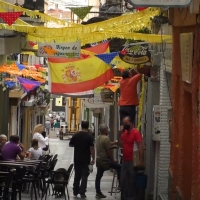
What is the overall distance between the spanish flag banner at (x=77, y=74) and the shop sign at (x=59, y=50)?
3.44 meters

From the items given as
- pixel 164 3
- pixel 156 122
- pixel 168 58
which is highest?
pixel 164 3

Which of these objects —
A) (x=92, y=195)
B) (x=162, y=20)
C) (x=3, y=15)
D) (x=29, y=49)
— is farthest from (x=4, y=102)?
(x=3, y=15)

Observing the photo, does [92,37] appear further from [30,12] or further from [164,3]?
[164,3]

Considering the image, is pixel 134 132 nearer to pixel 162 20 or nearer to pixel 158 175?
pixel 158 175

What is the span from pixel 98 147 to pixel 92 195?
1.33 m

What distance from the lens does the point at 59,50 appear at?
14.6 metres

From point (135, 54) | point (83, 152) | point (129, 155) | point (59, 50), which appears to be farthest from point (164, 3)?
point (83, 152)

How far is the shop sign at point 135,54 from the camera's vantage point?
623 inches

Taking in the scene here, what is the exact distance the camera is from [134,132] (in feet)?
50.4

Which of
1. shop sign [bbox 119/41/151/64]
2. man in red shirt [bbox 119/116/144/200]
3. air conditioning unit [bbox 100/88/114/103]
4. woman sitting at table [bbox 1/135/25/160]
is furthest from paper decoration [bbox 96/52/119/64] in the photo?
air conditioning unit [bbox 100/88/114/103]

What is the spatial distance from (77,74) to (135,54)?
2.75 metres

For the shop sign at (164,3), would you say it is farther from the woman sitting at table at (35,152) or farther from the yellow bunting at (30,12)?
the woman sitting at table at (35,152)

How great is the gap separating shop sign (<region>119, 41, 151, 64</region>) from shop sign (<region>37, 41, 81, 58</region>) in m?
1.51

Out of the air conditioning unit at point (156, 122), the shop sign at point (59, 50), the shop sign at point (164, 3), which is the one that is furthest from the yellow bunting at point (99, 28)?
the shop sign at point (164, 3)
